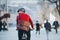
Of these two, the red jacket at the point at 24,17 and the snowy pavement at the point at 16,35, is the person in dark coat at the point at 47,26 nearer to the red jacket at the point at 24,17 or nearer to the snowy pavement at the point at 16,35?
the snowy pavement at the point at 16,35

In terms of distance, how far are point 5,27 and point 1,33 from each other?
3.6 inches

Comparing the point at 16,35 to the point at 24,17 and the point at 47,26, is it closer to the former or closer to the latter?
the point at 24,17

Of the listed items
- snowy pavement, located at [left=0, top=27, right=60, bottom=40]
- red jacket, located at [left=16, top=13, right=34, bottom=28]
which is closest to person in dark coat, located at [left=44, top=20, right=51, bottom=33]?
snowy pavement, located at [left=0, top=27, right=60, bottom=40]

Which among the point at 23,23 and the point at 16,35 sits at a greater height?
the point at 23,23

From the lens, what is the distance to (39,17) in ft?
10.3

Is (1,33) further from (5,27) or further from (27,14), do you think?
(27,14)

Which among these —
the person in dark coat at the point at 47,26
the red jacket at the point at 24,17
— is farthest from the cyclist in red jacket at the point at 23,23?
the person in dark coat at the point at 47,26

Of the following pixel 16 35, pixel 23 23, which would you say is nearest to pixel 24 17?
pixel 23 23

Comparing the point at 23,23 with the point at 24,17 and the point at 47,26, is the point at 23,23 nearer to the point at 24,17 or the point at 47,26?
the point at 24,17

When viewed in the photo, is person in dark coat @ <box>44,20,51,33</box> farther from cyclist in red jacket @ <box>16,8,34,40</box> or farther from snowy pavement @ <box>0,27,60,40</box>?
cyclist in red jacket @ <box>16,8,34,40</box>

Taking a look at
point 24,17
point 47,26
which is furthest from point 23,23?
point 47,26

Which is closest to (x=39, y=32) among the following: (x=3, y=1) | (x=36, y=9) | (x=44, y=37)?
(x=44, y=37)

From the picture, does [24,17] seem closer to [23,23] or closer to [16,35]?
[23,23]

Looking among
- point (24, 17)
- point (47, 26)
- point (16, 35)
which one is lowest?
point (16, 35)
